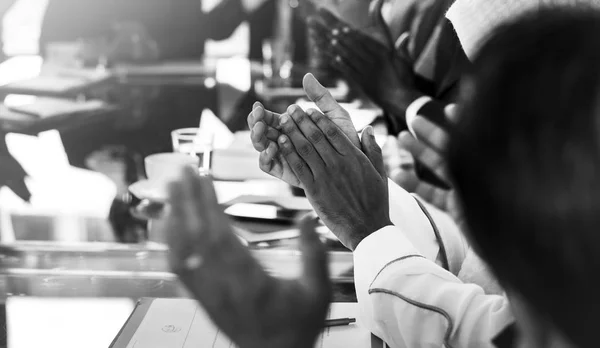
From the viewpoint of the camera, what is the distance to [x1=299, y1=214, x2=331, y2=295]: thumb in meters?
0.32

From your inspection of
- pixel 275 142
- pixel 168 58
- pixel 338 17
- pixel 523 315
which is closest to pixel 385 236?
pixel 275 142

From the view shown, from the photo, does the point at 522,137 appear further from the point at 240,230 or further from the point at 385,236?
the point at 240,230

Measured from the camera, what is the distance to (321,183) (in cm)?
67

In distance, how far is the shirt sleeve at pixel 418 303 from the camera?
562 millimetres

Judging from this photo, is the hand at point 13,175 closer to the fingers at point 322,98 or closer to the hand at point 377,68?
the fingers at point 322,98

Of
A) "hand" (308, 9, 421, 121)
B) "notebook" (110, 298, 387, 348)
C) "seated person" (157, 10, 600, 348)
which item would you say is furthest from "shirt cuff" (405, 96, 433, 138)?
"seated person" (157, 10, 600, 348)

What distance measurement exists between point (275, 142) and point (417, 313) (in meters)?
0.24

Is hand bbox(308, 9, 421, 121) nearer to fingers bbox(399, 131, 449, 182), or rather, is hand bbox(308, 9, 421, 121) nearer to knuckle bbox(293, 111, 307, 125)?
fingers bbox(399, 131, 449, 182)

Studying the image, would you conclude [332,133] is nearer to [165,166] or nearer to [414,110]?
[165,166]

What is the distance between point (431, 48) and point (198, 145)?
60 centimetres

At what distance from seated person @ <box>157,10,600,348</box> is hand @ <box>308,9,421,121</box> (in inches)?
45.8

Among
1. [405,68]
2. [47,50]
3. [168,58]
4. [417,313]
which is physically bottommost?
[168,58]

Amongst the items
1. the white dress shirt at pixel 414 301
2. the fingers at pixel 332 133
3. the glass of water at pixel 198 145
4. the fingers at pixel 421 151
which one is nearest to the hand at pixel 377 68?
the fingers at pixel 421 151

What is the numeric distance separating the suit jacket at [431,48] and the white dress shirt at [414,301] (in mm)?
684
